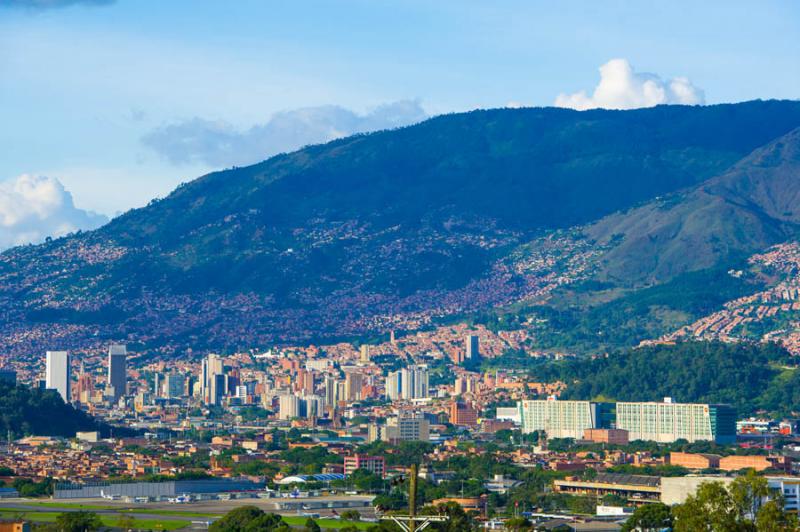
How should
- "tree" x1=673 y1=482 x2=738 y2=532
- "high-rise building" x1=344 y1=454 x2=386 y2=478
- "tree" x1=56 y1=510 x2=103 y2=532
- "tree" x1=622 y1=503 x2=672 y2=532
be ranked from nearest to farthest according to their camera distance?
"tree" x1=673 y1=482 x2=738 y2=532 < "tree" x1=622 y1=503 x2=672 y2=532 < "tree" x1=56 y1=510 x2=103 y2=532 < "high-rise building" x1=344 y1=454 x2=386 y2=478

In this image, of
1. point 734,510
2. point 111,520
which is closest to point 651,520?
point 734,510

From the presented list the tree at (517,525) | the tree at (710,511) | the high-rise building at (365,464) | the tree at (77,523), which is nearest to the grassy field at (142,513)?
the tree at (77,523)

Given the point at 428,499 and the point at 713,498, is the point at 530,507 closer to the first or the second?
the point at 428,499

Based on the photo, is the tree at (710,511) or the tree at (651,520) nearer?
the tree at (710,511)

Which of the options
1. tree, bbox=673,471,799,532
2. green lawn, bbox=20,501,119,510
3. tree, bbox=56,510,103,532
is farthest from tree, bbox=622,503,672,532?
green lawn, bbox=20,501,119,510

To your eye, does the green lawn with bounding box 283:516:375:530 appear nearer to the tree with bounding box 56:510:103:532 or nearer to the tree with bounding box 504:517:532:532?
the tree with bounding box 56:510:103:532

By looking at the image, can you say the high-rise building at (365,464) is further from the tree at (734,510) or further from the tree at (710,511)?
the tree at (710,511)

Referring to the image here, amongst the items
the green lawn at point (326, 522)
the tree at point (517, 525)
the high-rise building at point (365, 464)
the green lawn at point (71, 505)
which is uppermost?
the high-rise building at point (365, 464)
